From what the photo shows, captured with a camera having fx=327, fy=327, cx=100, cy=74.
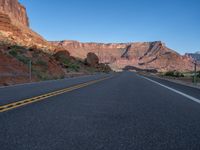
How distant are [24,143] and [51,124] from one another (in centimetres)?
154

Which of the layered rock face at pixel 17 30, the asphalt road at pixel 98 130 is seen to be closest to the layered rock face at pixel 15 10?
the layered rock face at pixel 17 30

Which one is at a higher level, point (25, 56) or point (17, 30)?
point (17, 30)

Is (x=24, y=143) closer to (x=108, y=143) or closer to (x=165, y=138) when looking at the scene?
(x=108, y=143)

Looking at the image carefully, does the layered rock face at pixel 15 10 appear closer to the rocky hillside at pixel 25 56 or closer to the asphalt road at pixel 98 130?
the rocky hillside at pixel 25 56

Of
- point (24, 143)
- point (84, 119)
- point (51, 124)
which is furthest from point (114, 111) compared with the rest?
point (24, 143)

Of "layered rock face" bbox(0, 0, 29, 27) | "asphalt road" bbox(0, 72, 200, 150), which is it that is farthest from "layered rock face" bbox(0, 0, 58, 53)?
"asphalt road" bbox(0, 72, 200, 150)

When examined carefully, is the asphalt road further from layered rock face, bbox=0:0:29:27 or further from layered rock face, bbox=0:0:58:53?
layered rock face, bbox=0:0:29:27

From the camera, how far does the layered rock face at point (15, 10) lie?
11325 centimetres

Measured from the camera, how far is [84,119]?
7.05 meters

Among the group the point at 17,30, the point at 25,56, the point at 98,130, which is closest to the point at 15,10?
the point at 17,30

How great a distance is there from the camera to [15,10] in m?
123

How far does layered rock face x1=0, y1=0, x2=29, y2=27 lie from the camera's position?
372 ft

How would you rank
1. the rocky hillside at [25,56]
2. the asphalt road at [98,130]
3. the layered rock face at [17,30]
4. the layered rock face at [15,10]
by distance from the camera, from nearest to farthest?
1. the asphalt road at [98,130]
2. the rocky hillside at [25,56]
3. the layered rock face at [17,30]
4. the layered rock face at [15,10]

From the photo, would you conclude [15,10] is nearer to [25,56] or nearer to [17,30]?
[17,30]
